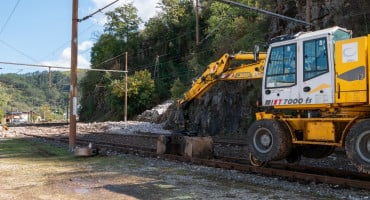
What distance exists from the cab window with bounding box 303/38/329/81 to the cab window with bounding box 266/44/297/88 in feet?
1.14

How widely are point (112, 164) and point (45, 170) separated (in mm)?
2238

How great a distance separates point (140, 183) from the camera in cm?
1062

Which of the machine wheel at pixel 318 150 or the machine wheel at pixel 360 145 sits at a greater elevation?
the machine wheel at pixel 360 145

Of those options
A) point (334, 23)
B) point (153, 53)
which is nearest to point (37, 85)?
point (153, 53)

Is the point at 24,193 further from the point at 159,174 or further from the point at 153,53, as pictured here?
the point at 153,53

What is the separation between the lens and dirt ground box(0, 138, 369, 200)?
9.03 meters

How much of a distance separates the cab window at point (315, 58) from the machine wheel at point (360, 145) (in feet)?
5.38

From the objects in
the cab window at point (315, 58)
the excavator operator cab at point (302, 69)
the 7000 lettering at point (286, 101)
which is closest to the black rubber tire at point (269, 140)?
the 7000 lettering at point (286, 101)

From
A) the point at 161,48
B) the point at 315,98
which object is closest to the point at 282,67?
the point at 315,98

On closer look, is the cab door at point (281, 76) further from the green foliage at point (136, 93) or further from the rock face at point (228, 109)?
the green foliage at point (136, 93)

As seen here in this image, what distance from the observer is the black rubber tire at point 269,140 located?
37.1 ft

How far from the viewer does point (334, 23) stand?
27422 mm

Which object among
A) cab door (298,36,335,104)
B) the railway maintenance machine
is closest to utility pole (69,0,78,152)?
the railway maintenance machine

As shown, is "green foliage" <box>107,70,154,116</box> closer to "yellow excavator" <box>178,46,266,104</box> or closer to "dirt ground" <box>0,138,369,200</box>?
"yellow excavator" <box>178,46,266,104</box>
